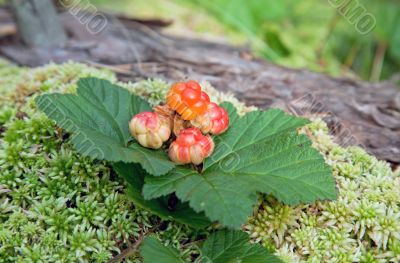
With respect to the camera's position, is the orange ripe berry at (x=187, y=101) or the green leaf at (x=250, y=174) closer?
the green leaf at (x=250, y=174)

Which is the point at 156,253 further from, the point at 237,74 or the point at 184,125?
the point at 237,74

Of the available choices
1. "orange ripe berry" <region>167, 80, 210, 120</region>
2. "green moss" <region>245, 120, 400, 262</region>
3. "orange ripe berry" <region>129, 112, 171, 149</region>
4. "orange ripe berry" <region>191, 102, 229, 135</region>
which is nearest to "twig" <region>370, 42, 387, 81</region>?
"green moss" <region>245, 120, 400, 262</region>

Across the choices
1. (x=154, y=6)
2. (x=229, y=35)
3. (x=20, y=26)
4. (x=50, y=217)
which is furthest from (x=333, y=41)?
(x=50, y=217)

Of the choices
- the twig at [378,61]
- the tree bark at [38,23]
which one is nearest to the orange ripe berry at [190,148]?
the tree bark at [38,23]

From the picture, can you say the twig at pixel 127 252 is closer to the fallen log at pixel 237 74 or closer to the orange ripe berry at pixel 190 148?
the orange ripe berry at pixel 190 148

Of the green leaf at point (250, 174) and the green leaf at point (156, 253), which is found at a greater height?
the green leaf at point (250, 174)

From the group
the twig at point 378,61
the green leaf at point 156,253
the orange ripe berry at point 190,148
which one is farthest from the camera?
Result: the twig at point 378,61
